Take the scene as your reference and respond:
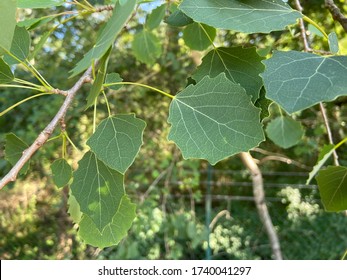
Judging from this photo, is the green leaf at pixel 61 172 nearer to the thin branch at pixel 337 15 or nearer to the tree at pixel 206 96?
the tree at pixel 206 96

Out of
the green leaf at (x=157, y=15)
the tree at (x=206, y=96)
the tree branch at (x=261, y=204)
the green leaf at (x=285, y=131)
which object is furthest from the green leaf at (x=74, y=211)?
the tree branch at (x=261, y=204)

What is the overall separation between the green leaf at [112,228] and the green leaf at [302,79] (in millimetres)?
316

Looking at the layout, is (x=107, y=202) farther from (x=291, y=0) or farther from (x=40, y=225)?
(x=40, y=225)

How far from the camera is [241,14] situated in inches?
18.4

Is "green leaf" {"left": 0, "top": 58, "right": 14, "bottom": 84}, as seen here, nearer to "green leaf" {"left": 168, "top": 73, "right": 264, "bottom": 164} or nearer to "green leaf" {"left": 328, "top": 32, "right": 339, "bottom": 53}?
"green leaf" {"left": 168, "top": 73, "right": 264, "bottom": 164}

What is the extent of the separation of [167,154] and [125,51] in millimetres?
723

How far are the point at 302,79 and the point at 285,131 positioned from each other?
102cm

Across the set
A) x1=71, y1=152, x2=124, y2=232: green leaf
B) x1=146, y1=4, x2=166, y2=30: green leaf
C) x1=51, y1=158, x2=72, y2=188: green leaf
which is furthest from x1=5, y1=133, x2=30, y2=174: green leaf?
x1=146, y1=4, x2=166, y2=30: green leaf

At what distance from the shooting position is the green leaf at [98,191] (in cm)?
58

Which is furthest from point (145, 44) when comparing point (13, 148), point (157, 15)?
point (13, 148)

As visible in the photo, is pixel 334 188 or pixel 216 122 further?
pixel 334 188

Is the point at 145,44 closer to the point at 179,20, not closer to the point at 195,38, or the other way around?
the point at 195,38

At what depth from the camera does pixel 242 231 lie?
373 centimetres

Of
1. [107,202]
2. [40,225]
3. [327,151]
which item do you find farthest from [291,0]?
[40,225]
